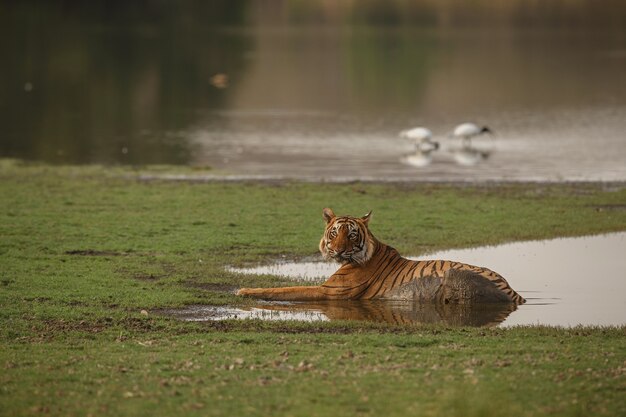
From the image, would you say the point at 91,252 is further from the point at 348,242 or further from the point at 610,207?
the point at 610,207

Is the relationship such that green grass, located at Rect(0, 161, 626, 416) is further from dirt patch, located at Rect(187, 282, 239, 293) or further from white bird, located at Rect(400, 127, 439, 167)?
white bird, located at Rect(400, 127, 439, 167)

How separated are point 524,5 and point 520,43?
152 ft

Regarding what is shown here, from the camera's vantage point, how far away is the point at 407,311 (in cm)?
1423

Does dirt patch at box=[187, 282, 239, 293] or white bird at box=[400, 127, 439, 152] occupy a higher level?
white bird at box=[400, 127, 439, 152]

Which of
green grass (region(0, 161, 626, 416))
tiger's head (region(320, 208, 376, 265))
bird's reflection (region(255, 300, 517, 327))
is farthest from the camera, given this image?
tiger's head (region(320, 208, 376, 265))

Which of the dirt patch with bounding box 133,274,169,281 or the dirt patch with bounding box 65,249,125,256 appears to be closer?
the dirt patch with bounding box 133,274,169,281

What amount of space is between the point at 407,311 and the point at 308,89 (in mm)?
48684

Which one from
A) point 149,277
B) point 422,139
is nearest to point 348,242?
point 149,277

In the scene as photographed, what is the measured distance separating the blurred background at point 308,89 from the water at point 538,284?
31.9 ft

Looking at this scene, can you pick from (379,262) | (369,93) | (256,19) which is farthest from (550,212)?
(256,19)

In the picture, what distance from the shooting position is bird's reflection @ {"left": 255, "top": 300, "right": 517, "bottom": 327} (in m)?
13.7

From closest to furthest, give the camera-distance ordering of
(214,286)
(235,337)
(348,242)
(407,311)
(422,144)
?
(235,337) < (407,311) < (348,242) < (214,286) < (422,144)

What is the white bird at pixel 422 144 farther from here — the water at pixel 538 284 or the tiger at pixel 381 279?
the tiger at pixel 381 279

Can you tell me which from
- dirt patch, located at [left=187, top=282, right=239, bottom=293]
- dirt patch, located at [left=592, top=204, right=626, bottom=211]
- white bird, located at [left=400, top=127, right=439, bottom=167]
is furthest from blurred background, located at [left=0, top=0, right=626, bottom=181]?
dirt patch, located at [left=187, top=282, right=239, bottom=293]
